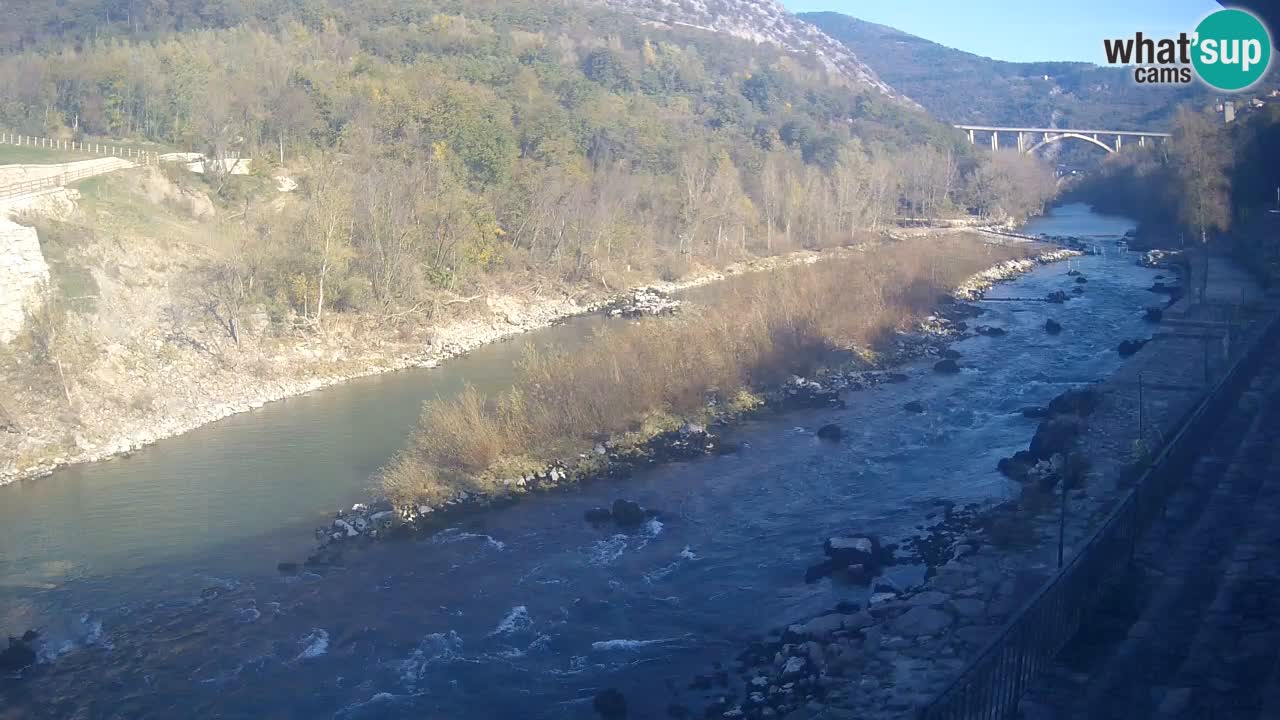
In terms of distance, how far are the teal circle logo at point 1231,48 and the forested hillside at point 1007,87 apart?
51.5 metres

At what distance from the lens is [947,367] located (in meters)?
17.5

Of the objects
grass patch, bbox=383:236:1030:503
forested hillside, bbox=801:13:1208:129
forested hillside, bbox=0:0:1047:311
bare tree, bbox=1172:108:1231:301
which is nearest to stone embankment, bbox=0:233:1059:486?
forested hillside, bbox=0:0:1047:311

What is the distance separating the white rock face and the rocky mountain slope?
67.9 m

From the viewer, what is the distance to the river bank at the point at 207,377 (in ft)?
45.7

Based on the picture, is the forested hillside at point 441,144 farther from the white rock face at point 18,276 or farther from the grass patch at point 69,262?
the white rock face at point 18,276

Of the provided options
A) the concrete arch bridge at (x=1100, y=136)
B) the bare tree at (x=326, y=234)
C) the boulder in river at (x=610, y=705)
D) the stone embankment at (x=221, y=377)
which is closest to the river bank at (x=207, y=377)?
the stone embankment at (x=221, y=377)

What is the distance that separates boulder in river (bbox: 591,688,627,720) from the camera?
7.16 metres

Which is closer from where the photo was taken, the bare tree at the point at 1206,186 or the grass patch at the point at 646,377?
Result: the grass patch at the point at 646,377

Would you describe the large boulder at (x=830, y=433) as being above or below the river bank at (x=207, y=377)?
below

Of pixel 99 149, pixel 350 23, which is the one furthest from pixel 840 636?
pixel 350 23

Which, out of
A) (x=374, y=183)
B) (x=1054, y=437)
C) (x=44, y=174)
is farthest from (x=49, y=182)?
(x=1054, y=437)

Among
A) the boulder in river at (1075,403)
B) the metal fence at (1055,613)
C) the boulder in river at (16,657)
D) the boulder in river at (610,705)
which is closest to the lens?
the metal fence at (1055,613)

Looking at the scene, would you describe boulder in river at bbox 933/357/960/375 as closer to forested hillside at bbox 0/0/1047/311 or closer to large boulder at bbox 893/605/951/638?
large boulder at bbox 893/605/951/638

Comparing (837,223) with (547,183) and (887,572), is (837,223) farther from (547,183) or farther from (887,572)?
(887,572)
